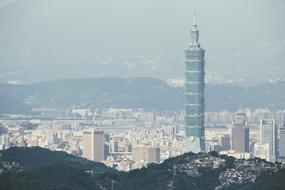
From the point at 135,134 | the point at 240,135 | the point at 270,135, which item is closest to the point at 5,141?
the point at 240,135

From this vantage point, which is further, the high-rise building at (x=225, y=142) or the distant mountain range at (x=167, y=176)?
the high-rise building at (x=225, y=142)

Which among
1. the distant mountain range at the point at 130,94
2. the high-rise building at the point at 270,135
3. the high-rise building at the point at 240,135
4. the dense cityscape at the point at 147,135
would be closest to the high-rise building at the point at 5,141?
the dense cityscape at the point at 147,135

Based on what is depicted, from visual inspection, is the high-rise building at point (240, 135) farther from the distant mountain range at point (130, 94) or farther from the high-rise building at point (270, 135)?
the distant mountain range at point (130, 94)

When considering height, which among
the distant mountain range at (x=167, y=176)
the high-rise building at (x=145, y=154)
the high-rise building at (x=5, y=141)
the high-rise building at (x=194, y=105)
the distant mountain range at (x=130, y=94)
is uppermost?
the distant mountain range at (x=130, y=94)

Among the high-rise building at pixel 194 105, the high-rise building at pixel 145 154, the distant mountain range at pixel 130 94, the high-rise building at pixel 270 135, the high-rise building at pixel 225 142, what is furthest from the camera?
the distant mountain range at pixel 130 94

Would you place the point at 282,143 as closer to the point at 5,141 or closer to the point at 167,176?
the point at 5,141

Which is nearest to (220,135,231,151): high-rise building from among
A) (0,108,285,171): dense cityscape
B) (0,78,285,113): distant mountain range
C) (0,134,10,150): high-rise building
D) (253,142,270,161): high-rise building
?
(0,108,285,171): dense cityscape

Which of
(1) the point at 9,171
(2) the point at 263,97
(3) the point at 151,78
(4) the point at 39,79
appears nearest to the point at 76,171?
(1) the point at 9,171
